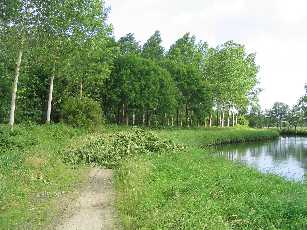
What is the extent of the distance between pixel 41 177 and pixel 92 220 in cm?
598

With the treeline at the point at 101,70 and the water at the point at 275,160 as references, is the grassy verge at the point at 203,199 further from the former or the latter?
the treeline at the point at 101,70

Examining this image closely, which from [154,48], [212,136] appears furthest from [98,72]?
[154,48]

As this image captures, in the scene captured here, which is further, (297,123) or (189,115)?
(297,123)

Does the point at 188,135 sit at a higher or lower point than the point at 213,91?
lower

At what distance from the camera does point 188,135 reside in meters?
54.2

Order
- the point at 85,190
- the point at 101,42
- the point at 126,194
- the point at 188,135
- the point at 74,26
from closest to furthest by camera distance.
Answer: the point at 126,194 → the point at 85,190 → the point at 74,26 → the point at 101,42 → the point at 188,135

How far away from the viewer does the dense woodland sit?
36.8 metres

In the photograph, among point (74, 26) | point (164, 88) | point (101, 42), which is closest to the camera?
point (74, 26)

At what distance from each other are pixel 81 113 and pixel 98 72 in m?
9.62

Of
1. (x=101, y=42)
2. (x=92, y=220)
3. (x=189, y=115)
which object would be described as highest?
(x=101, y=42)

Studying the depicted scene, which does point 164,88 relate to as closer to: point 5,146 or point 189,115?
point 189,115

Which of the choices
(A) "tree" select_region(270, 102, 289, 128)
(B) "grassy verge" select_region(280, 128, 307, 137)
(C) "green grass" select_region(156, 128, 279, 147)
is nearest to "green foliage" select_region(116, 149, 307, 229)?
(C) "green grass" select_region(156, 128, 279, 147)

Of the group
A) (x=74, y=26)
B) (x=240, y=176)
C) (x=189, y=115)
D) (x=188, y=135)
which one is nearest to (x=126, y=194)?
(x=240, y=176)

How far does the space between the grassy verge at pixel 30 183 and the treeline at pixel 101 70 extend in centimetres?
1057
